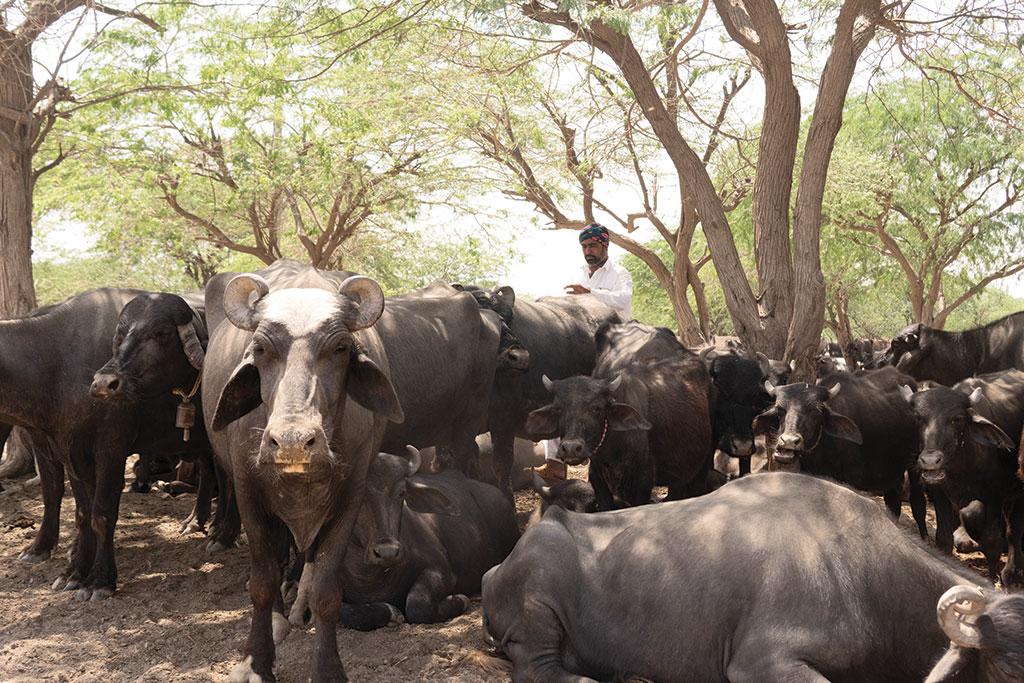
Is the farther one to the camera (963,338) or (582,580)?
(963,338)

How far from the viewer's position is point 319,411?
5.13 metres

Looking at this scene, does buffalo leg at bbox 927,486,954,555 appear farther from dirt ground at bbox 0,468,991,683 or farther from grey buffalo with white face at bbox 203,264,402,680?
grey buffalo with white face at bbox 203,264,402,680

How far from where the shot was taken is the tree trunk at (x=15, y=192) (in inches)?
444

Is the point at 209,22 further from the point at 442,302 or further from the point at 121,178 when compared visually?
the point at 442,302

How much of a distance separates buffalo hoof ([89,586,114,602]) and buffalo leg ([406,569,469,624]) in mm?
2256

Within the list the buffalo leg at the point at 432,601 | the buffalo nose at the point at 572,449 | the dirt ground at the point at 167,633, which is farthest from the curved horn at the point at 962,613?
the buffalo leg at the point at 432,601

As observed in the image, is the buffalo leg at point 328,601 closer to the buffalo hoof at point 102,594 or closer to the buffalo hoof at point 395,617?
the buffalo hoof at point 395,617

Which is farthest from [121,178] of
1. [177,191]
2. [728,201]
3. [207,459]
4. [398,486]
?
[398,486]

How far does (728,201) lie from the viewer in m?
24.4

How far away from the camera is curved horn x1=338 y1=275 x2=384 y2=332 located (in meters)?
5.70

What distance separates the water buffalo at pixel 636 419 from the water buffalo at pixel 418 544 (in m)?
0.79

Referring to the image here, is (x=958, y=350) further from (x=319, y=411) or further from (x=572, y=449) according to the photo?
(x=319, y=411)

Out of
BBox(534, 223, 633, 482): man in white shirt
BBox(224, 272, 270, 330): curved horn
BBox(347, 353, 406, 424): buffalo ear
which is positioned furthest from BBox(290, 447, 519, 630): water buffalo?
BBox(534, 223, 633, 482): man in white shirt

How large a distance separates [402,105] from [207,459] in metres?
13.4
